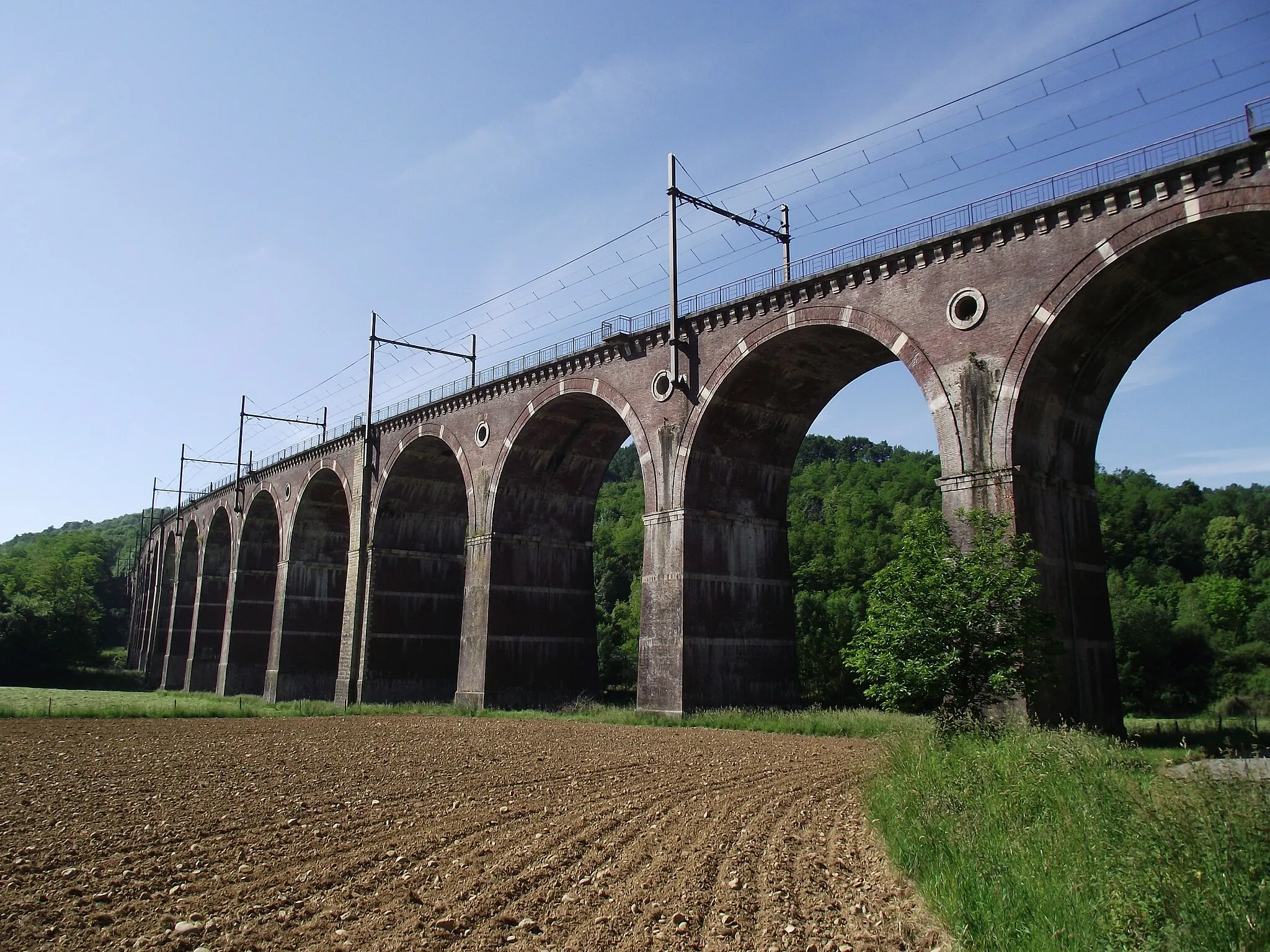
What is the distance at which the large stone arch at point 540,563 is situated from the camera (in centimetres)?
3338

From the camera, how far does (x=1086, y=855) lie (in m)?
6.70

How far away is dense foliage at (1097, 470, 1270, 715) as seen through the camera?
45.6m

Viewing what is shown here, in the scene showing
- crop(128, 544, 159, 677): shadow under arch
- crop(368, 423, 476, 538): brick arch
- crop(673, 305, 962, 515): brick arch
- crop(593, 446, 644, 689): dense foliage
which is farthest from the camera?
crop(128, 544, 159, 677): shadow under arch

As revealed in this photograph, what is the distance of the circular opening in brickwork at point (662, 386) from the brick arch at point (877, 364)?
1.18 metres

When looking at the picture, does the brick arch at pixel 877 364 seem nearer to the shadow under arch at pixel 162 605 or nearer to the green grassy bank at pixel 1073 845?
the green grassy bank at pixel 1073 845

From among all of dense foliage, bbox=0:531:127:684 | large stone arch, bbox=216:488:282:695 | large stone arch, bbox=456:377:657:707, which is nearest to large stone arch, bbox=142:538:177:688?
dense foliage, bbox=0:531:127:684

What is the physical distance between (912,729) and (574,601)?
2039 cm

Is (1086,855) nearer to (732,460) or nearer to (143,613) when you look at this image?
(732,460)

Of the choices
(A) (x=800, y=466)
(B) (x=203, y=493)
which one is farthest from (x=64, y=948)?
(A) (x=800, y=466)

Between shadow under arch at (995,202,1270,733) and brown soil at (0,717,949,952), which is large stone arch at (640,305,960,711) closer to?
shadow under arch at (995,202,1270,733)

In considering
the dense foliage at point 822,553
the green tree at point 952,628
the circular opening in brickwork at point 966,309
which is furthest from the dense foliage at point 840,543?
the circular opening in brickwork at point 966,309

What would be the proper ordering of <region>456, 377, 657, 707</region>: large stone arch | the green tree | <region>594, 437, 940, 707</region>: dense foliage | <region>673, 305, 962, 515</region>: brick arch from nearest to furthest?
the green tree < <region>673, 305, 962, 515</region>: brick arch < <region>456, 377, 657, 707</region>: large stone arch < <region>594, 437, 940, 707</region>: dense foliage

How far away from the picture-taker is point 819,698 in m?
46.2

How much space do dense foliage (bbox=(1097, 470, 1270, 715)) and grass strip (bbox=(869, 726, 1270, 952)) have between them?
28.1 metres
